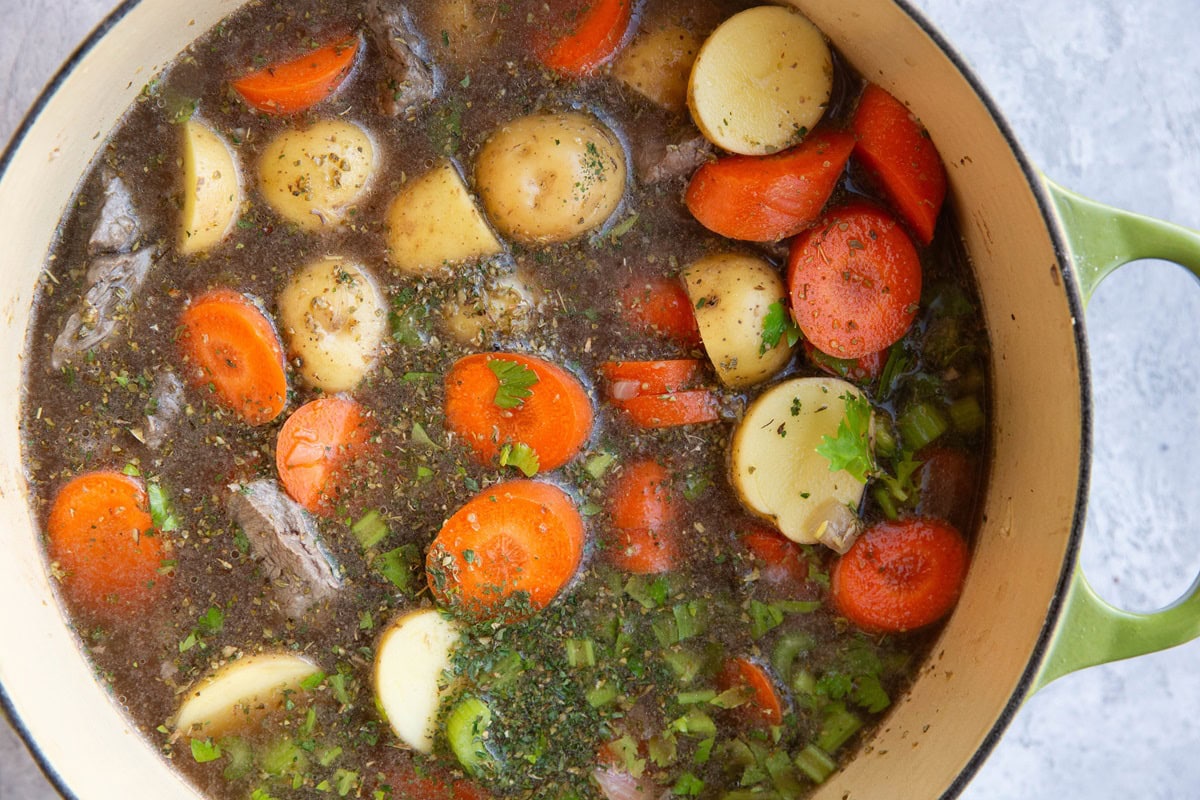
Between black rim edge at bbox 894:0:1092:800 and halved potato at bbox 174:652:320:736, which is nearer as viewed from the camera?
black rim edge at bbox 894:0:1092:800

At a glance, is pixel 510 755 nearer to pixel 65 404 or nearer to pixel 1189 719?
pixel 65 404

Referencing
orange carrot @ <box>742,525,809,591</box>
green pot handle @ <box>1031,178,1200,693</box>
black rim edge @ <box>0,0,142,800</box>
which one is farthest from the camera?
orange carrot @ <box>742,525,809,591</box>

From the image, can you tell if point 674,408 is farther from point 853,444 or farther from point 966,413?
point 966,413

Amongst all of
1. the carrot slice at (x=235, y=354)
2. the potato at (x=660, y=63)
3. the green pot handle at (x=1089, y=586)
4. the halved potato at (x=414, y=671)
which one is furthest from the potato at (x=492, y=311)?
the green pot handle at (x=1089, y=586)

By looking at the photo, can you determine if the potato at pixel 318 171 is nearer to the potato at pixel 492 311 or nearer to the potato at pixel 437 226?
the potato at pixel 437 226

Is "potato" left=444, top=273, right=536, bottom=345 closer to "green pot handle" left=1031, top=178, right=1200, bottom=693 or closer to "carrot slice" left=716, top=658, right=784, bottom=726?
"carrot slice" left=716, top=658, right=784, bottom=726

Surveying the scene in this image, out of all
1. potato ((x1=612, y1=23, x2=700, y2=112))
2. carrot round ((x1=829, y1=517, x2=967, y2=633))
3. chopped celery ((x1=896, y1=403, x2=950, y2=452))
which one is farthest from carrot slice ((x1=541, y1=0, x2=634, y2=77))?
carrot round ((x1=829, y1=517, x2=967, y2=633))

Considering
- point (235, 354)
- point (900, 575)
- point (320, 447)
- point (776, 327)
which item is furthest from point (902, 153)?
point (235, 354)
